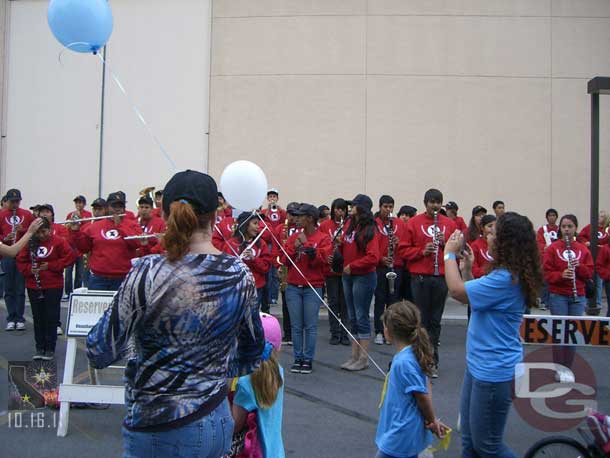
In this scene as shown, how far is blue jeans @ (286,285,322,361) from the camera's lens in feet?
24.9

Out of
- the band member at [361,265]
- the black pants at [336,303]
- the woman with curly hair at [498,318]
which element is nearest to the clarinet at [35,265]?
the band member at [361,265]

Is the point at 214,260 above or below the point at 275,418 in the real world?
above

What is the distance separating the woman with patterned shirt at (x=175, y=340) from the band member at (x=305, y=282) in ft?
17.3

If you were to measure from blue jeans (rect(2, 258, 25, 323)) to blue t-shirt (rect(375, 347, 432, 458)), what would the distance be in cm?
819

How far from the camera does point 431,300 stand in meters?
7.65

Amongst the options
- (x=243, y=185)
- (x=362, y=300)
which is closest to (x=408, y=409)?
(x=243, y=185)

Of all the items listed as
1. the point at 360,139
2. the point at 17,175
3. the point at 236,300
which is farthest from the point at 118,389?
the point at 17,175

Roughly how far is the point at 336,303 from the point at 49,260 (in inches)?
170

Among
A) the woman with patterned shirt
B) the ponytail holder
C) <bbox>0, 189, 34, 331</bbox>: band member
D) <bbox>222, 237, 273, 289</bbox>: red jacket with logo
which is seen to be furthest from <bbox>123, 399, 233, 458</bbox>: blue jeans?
<bbox>0, 189, 34, 331</bbox>: band member

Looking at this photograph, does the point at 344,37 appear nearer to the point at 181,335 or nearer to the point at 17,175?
the point at 17,175

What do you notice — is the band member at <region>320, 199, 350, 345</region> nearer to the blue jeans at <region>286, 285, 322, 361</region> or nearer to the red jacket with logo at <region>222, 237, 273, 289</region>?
the blue jeans at <region>286, 285, 322, 361</region>

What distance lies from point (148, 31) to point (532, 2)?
31.4ft

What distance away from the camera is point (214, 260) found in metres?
2.19

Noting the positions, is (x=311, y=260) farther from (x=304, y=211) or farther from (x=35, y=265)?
(x=35, y=265)
